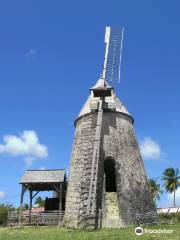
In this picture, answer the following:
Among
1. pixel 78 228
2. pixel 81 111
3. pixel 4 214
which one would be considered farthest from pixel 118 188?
pixel 4 214

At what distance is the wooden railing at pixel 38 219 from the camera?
25.6 meters

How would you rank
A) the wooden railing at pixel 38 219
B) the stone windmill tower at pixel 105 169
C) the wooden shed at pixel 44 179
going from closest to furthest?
the stone windmill tower at pixel 105 169 < the wooden railing at pixel 38 219 < the wooden shed at pixel 44 179

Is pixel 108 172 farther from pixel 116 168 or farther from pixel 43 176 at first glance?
pixel 43 176

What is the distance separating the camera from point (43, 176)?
94.2 ft

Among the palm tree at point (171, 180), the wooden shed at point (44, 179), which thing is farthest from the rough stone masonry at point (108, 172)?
the palm tree at point (171, 180)

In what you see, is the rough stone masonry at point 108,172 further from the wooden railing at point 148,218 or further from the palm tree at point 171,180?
the palm tree at point 171,180

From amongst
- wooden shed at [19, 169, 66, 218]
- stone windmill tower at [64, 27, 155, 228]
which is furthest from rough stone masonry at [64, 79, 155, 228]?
wooden shed at [19, 169, 66, 218]

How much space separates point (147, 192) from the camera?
22.5 m

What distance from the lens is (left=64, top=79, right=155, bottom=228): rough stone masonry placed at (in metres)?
20.8

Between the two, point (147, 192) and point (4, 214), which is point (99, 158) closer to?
point (147, 192)

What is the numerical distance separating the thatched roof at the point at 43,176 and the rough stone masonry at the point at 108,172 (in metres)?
5.12

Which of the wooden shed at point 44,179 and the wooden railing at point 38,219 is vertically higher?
the wooden shed at point 44,179

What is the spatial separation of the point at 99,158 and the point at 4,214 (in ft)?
80.5

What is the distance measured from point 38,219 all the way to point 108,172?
5.96 metres
